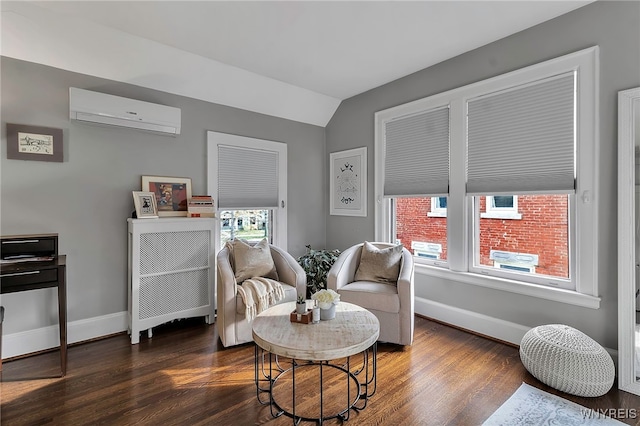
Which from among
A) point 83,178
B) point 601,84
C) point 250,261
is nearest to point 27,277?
point 83,178

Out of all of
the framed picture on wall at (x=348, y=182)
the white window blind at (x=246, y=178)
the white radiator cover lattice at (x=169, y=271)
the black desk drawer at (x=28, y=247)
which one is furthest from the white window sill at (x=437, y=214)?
the black desk drawer at (x=28, y=247)

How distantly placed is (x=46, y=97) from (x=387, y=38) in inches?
120

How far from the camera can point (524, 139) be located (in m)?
2.79

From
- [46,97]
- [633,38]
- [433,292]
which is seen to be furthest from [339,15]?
[433,292]

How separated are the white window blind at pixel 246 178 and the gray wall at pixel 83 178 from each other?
0.26 metres

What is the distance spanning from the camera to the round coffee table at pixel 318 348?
1695 mm

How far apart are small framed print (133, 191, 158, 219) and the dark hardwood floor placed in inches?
46.9

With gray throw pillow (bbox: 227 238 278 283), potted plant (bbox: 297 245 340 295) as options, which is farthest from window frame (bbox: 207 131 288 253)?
potted plant (bbox: 297 245 340 295)

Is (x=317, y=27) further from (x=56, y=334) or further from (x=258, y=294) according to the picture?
(x=56, y=334)

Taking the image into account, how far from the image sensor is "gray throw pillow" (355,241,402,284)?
10.2 feet

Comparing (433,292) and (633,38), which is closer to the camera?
(633,38)

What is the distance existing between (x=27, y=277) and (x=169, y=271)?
1.05 meters

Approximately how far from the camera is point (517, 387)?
2.21m

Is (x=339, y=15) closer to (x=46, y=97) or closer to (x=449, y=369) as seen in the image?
(x=46, y=97)
